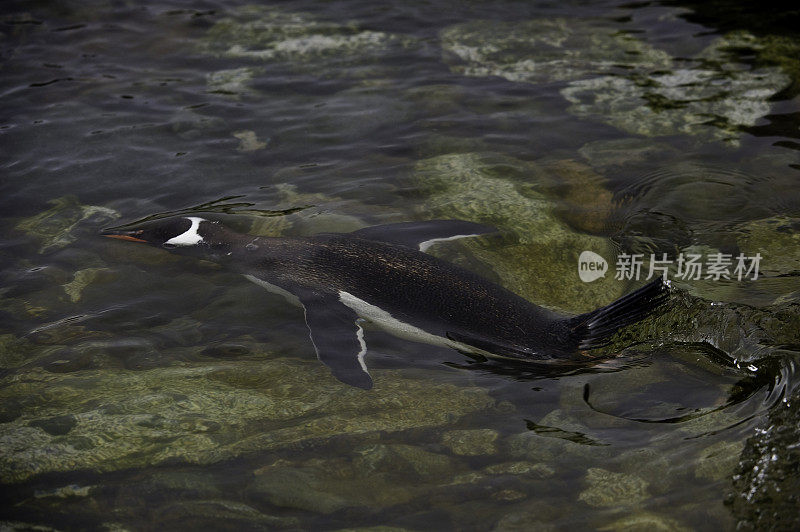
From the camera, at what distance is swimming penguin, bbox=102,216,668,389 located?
3.37 m

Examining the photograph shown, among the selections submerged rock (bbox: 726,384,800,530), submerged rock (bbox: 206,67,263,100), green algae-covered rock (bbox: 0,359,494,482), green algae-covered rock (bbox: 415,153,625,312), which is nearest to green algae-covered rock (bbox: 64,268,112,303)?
green algae-covered rock (bbox: 0,359,494,482)

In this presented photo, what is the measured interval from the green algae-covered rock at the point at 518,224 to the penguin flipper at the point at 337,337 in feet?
3.17

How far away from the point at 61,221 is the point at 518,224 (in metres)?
3.11

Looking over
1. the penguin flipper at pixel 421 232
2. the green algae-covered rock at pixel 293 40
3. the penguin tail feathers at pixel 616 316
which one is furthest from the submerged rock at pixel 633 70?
the penguin tail feathers at pixel 616 316

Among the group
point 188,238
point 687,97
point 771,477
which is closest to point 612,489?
point 771,477

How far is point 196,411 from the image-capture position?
125 inches

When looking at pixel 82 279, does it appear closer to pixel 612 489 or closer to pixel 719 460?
pixel 612 489

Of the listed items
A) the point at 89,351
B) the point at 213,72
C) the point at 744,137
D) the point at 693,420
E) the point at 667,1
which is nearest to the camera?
the point at 693,420

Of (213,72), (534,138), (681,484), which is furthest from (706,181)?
(213,72)

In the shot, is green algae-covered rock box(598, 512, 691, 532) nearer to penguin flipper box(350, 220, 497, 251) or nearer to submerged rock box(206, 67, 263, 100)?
penguin flipper box(350, 220, 497, 251)

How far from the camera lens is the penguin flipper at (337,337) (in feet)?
11.1

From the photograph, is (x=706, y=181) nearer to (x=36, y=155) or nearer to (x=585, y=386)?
(x=585, y=386)

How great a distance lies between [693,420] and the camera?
9.68ft

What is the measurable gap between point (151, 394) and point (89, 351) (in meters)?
0.65
